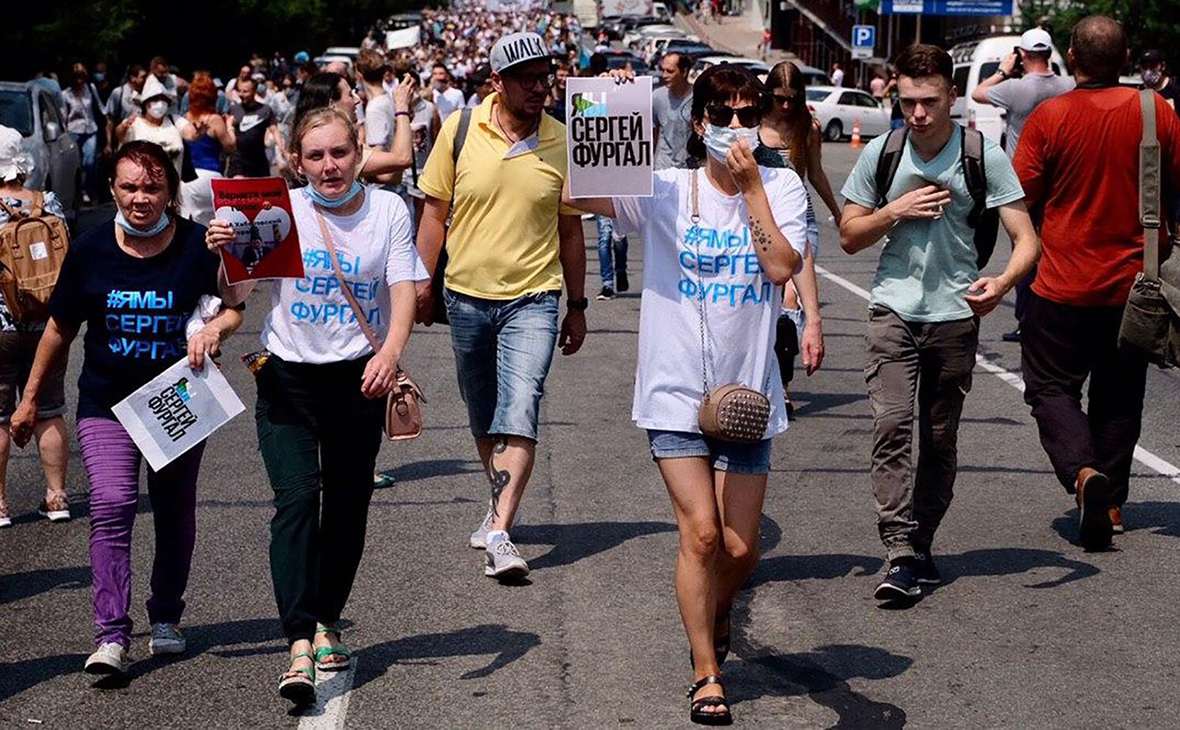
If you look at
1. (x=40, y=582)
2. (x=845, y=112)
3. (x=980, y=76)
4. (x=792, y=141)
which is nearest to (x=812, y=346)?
(x=40, y=582)

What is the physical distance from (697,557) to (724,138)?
1187 millimetres

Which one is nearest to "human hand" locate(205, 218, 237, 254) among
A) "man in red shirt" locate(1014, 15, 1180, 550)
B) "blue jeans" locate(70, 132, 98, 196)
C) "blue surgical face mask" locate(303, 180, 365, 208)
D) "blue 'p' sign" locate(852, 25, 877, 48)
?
"blue surgical face mask" locate(303, 180, 365, 208)

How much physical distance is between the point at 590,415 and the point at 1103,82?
158 inches

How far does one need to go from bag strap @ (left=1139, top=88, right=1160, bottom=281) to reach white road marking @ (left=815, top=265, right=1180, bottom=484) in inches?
67.5

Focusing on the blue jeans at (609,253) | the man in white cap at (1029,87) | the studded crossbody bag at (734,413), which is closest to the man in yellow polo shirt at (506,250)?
the studded crossbody bag at (734,413)

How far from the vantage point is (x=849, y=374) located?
12242 mm

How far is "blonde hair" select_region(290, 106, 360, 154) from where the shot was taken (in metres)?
5.82

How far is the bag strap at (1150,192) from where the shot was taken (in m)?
7.55

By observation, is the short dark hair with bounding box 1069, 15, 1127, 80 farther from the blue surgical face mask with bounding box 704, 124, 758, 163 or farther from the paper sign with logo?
the paper sign with logo

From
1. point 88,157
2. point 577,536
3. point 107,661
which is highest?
point 107,661

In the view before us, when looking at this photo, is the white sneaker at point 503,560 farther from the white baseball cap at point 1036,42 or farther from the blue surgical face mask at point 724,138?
the white baseball cap at point 1036,42

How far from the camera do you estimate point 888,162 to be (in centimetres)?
687

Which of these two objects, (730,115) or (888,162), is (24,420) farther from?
(888,162)

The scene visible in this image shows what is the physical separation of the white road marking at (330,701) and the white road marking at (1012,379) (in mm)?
4545
